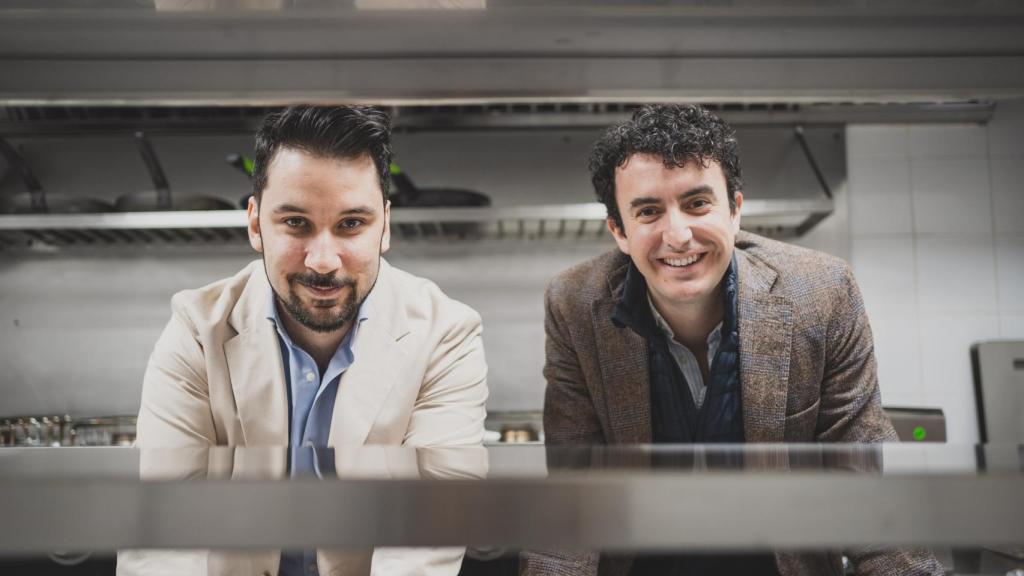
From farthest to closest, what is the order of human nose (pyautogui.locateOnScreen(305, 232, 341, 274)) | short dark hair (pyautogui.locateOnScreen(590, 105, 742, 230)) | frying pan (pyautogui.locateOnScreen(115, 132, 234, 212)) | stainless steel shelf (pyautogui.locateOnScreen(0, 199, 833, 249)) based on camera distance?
frying pan (pyautogui.locateOnScreen(115, 132, 234, 212)), stainless steel shelf (pyautogui.locateOnScreen(0, 199, 833, 249)), short dark hair (pyautogui.locateOnScreen(590, 105, 742, 230)), human nose (pyautogui.locateOnScreen(305, 232, 341, 274))

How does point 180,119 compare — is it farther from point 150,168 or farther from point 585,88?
point 585,88

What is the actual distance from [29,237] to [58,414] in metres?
0.61

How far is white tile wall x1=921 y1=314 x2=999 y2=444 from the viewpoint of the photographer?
270 cm

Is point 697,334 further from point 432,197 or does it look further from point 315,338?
point 432,197

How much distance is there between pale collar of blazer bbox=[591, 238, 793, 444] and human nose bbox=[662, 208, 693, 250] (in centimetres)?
17

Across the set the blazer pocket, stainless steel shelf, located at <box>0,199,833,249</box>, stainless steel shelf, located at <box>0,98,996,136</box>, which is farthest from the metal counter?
stainless steel shelf, located at <box>0,98,996,136</box>

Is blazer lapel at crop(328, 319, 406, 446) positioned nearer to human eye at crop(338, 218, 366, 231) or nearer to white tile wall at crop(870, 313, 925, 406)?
human eye at crop(338, 218, 366, 231)

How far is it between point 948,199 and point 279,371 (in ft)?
8.91

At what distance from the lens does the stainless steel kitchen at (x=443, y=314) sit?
35 centimetres

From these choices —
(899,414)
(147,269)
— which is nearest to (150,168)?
(147,269)

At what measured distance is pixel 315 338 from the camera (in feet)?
3.14

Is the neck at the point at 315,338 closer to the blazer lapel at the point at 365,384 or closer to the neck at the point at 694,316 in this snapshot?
the blazer lapel at the point at 365,384

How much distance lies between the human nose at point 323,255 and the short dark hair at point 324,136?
0.10 m

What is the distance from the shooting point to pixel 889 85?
28.1 inches
